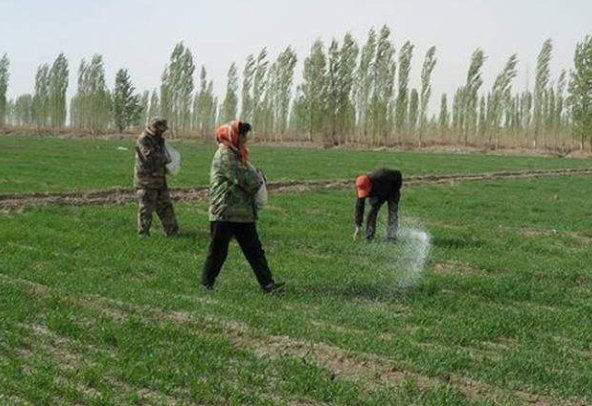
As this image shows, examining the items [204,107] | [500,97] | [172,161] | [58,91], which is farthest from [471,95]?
[172,161]

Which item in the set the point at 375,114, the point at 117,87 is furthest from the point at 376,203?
the point at 117,87

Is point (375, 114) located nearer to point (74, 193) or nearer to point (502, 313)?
point (74, 193)

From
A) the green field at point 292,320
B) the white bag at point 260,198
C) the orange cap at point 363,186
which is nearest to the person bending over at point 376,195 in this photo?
the orange cap at point 363,186

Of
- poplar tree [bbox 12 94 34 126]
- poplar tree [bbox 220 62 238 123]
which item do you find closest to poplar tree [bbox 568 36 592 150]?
poplar tree [bbox 220 62 238 123]

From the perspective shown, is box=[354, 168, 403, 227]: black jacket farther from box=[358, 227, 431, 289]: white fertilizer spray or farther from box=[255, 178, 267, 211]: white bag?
box=[255, 178, 267, 211]: white bag

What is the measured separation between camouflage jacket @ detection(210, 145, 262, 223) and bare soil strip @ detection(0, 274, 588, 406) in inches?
61.7

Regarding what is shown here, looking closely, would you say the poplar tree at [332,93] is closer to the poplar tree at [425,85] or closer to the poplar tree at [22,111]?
the poplar tree at [425,85]

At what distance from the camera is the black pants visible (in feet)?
29.0

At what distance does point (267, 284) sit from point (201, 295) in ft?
2.71

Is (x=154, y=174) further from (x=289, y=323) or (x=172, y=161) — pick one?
(x=289, y=323)

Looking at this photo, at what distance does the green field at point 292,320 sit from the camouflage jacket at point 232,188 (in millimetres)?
937

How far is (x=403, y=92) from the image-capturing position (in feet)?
259

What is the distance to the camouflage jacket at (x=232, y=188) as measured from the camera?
873cm

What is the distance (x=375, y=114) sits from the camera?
7750 centimetres
